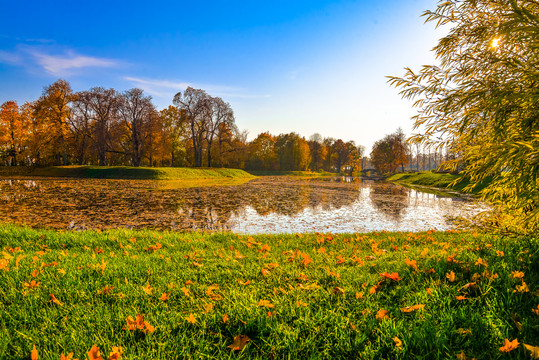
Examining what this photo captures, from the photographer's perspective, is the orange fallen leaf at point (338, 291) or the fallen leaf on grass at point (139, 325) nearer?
the fallen leaf on grass at point (139, 325)

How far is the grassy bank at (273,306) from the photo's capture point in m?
2.16

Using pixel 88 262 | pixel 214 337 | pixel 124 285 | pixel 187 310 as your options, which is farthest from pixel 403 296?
pixel 88 262

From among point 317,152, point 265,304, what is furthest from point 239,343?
point 317,152

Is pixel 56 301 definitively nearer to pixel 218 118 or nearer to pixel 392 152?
pixel 218 118

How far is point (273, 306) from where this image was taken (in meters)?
2.60

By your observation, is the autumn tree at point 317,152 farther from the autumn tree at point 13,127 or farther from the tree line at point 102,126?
the autumn tree at point 13,127

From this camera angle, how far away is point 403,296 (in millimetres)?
2885

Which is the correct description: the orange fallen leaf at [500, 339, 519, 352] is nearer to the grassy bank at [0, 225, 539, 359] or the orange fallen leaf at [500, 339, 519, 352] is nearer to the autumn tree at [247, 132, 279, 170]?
the grassy bank at [0, 225, 539, 359]

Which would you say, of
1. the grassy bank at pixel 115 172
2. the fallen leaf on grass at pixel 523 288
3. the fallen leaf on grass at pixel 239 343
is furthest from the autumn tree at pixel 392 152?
the fallen leaf on grass at pixel 239 343

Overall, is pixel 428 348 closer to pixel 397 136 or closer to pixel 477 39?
pixel 477 39

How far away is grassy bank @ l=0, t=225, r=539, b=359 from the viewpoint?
2162mm

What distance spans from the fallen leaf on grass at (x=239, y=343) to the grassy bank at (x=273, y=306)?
0.01 meters

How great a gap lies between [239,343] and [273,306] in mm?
522

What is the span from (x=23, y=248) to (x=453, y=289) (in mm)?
7790
